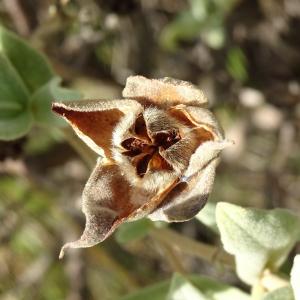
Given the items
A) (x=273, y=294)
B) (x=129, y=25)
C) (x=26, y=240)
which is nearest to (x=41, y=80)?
(x=273, y=294)

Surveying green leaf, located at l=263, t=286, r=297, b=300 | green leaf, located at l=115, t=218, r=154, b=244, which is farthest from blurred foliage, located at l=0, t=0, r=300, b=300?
green leaf, located at l=263, t=286, r=297, b=300

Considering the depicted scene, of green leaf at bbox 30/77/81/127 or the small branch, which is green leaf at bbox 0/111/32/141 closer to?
green leaf at bbox 30/77/81/127

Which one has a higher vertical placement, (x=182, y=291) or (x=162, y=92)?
(x=162, y=92)

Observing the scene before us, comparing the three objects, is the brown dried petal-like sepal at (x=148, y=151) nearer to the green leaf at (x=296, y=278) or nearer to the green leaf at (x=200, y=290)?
the green leaf at (x=296, y=278)

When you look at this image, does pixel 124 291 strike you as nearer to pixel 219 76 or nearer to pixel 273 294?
pixel 219 76

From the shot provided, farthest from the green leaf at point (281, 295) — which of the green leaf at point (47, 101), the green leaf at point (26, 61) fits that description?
the green leaf at point (26, 61)

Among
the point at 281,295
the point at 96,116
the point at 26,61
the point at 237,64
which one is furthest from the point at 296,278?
the point at 237,64

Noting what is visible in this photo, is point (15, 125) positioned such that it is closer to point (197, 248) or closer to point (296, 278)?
point (197, 248)
